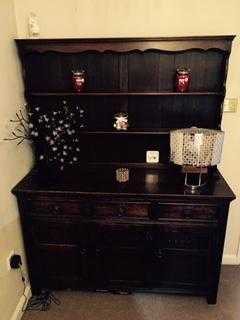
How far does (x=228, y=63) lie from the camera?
2.12 m

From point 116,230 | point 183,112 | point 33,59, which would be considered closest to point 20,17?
point 33,59

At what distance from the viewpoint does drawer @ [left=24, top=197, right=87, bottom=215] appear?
2.10 meters

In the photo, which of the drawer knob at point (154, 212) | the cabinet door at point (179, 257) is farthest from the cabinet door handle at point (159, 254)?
the drawer knob at point (154, 212)

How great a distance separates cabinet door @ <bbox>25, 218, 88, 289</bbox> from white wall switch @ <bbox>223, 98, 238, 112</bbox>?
143 centimetres

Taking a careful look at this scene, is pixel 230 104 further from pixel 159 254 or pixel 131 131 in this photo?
pixel 159 254

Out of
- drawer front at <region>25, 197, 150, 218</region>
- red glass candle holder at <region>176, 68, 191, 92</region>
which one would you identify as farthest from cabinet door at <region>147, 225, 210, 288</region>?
red glass candle holder at <region>176, 68, 191, 92</region>

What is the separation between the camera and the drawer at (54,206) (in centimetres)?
210

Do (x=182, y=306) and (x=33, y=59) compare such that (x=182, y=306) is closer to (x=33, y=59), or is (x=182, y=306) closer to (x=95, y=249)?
(x=95, y=249)

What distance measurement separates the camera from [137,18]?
2184mm

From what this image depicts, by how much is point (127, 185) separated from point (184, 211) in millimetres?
434

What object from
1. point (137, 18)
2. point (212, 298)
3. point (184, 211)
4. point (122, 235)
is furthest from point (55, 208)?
point (137, 18)

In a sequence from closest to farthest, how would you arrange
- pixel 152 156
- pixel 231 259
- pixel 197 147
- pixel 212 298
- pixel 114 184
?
pixel 197 147
pixel 114 184
pixel 212 298
pixel 152 156
pixel 231 259

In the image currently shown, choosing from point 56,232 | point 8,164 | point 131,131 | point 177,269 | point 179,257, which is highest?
point 131,131

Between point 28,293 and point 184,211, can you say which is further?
point 28,293
